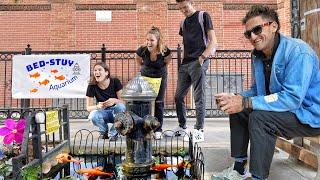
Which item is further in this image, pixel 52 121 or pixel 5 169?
pixel 52 121

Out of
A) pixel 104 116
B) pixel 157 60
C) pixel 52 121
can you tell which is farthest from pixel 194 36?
pixel 52 121

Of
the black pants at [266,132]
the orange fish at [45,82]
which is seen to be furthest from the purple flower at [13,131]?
the orange fish at [45,82]

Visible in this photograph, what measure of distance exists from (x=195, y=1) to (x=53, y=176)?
11.9 m

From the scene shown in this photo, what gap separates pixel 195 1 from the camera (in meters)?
14.7

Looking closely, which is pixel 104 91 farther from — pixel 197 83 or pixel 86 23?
pixel 86 23

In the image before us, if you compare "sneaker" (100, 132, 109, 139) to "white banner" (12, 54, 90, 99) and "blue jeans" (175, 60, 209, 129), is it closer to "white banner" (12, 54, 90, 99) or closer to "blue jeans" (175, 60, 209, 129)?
"blue jeans" (175, 60, 209, 129)

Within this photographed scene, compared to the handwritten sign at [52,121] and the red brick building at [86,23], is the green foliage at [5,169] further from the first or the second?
the red brick building at [86,23]

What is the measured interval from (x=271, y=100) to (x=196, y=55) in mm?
2630

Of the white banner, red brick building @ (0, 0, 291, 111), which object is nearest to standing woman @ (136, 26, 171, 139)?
the white banner

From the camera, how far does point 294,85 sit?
9.02ft

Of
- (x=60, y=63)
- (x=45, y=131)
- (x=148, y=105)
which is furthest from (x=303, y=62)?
(x=60, y=63)

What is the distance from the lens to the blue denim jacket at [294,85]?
274 centimetres

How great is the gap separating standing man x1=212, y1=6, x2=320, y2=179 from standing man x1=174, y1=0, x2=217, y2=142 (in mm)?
2111

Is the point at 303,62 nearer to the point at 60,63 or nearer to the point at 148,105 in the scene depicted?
the point at 148,105
